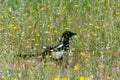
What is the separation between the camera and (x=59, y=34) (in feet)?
21.8

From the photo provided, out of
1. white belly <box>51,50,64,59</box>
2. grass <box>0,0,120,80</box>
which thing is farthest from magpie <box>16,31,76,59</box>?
grass <box>0,0,120,80</box>

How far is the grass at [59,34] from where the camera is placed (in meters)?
4.71

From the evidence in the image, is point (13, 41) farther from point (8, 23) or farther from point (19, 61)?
point (19, 61)

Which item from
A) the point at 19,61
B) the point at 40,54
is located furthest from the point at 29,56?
the point at 19,61

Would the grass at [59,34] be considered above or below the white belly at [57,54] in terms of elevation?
above

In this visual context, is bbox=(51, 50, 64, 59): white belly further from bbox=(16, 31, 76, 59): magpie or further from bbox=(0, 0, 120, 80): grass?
bbox=(0, 0, 120, 80): grass

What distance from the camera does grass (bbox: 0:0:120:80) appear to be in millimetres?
4707

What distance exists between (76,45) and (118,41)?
2.10 ft

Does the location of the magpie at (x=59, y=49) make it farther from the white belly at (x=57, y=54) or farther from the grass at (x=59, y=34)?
the grass at (x=59, y=34)

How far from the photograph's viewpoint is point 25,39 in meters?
6.45

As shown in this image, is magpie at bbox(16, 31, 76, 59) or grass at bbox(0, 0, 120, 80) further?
magpie at bbox(16, 31, 76, 59)

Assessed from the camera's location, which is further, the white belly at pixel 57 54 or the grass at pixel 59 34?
the white belly at pixel 57 54

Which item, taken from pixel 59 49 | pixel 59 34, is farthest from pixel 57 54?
pixel 59 34

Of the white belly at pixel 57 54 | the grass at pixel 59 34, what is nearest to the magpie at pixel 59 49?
the white belly at pixel 57 54
